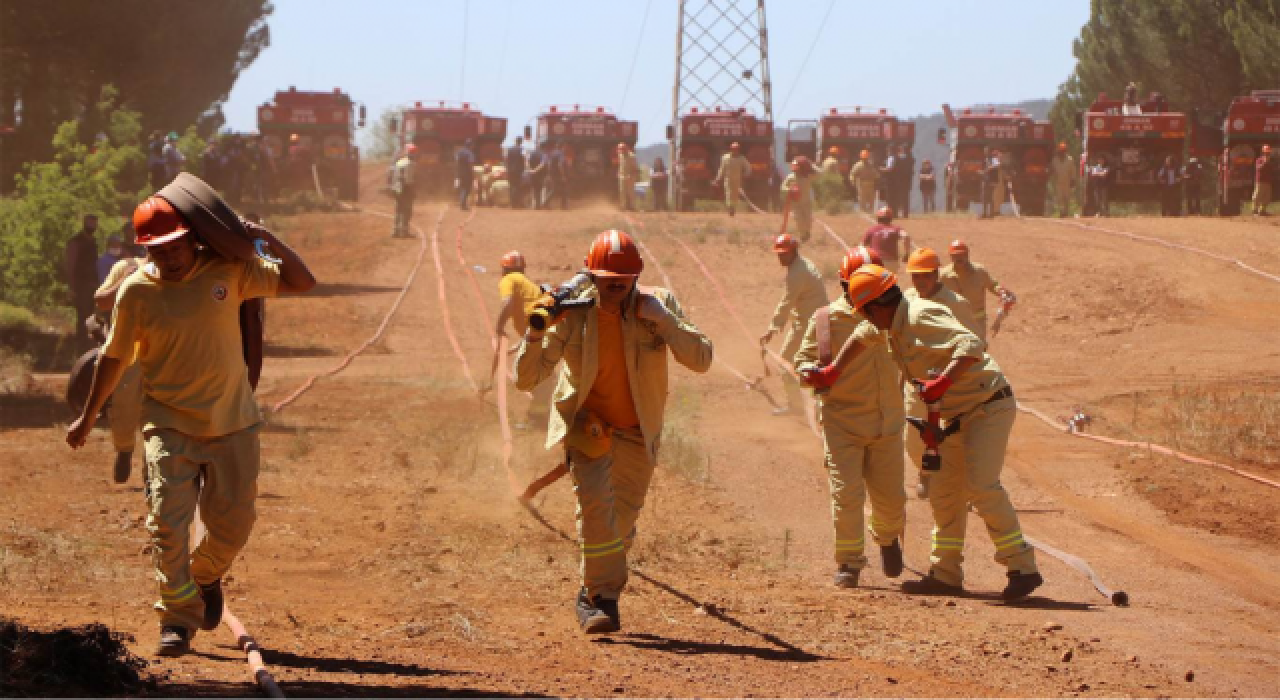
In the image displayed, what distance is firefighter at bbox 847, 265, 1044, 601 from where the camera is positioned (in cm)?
841

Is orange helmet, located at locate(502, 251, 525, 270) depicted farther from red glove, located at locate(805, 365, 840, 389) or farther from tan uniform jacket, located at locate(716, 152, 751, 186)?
tan uniform jacket, located at locate(716, 152, 751, 186)

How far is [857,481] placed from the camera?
29.3 ft

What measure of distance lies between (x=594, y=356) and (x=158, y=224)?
1.97 metres

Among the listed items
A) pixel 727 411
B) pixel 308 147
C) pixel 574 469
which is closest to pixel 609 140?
pixel 308 147

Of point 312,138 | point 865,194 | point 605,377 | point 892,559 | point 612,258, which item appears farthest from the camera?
point 312,138

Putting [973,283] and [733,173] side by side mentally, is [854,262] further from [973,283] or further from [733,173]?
[733,173]

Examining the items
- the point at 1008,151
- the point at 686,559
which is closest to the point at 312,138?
the point at 1008,151

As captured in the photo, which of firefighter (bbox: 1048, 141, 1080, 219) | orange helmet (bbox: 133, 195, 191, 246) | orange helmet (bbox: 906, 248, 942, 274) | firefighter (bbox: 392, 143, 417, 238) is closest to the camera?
orange helmet (bbox: 133, 195, 191, 246)

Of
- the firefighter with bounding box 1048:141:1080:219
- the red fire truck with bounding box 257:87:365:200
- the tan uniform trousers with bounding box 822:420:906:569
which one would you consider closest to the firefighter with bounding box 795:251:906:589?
the tan uniform trousers with bounding box 822:420:906:569

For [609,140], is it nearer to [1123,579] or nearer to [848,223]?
[848,223]

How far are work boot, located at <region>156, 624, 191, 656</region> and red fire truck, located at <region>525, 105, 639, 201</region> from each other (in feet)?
117

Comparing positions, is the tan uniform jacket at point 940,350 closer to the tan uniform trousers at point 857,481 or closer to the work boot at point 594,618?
the tan uniform trousers at point 857,481

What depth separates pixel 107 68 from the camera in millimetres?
42531

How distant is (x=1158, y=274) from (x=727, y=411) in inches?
435
